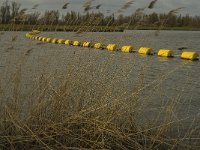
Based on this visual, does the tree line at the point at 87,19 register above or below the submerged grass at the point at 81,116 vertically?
above

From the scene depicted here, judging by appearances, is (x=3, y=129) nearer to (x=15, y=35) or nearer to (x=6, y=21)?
(x=15, y=35)

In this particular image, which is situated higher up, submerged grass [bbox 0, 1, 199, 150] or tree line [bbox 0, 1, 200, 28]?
tree line [bbox 0, 1, 200, 28]

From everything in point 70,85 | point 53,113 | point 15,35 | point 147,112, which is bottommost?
point 147,112

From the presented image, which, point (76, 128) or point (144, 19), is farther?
point (144, 19)

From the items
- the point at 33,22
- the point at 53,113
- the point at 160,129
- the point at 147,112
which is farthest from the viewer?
the point at 147,112

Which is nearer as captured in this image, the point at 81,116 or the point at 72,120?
the point at 81,116

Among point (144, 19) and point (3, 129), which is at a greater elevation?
point (144, 19)

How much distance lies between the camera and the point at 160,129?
6223mm

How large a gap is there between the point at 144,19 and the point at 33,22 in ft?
6.82

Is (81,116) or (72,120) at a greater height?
(81,116)

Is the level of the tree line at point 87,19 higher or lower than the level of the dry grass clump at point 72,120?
higher

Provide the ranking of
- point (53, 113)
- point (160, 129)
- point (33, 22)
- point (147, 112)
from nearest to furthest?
1. point (160, 129)
2. point (53, 113)
3. point (33, 22)
4. point (147, 112)

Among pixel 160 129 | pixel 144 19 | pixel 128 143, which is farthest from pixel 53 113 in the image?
pixel 144 19

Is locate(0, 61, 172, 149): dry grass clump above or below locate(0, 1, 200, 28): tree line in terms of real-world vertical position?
below
